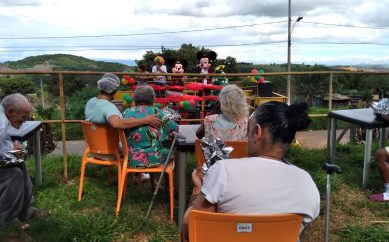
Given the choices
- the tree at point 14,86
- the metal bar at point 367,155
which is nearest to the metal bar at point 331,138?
the metal bar at point 367,155

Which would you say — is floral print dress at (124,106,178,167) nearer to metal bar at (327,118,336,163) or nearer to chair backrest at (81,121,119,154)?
chair backrest at (81,121,119,154)

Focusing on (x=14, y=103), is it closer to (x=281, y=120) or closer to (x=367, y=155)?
(x=281, y=120)

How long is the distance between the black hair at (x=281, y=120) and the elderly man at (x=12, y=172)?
2.23 meters

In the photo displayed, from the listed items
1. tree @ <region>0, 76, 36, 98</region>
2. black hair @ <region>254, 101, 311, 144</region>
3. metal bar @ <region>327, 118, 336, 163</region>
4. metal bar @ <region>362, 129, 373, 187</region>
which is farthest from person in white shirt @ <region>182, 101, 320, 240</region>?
tree @ <region>0, 76, 36, 98</region>

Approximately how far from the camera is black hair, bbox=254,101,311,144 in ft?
5.64

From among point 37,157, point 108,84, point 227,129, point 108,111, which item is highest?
point 108,84

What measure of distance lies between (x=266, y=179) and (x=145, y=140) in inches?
84.7

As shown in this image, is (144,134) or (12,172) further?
(144,134)

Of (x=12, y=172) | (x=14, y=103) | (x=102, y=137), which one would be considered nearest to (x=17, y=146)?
(x=12, y=172)

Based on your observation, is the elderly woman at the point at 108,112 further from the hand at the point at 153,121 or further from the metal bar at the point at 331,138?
the metal bar at the point at 331,138

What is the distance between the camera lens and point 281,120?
1.72 meters

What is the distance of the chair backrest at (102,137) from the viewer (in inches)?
145

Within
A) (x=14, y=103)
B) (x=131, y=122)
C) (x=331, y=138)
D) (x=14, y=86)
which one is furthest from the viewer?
(x=14, y=86)

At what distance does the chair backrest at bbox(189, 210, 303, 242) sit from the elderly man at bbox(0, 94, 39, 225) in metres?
2.18
